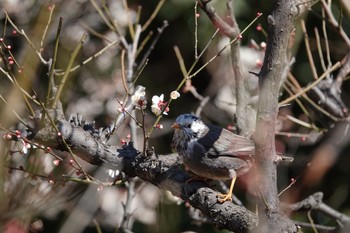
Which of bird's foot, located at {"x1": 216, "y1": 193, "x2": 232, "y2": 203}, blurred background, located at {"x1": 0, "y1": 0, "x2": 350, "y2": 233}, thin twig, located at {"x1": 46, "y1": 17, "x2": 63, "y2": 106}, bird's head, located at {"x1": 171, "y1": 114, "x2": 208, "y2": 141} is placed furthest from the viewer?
blurred background, located at {"x1": 0, "y1": 0, "x2": 350, "y2": 233}

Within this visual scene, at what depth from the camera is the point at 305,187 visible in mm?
4051

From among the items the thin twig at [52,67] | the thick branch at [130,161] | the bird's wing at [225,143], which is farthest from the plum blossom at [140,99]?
the bird's wing at [225,143]

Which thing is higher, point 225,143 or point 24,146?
point 24,146

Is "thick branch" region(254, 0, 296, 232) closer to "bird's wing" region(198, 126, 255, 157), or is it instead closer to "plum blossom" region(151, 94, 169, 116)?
"plum blossom" region(151, 94, 169, 116)

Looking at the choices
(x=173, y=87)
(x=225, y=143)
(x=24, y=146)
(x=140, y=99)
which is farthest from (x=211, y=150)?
(x=173, y=87)

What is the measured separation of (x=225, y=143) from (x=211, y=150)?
0.24ft

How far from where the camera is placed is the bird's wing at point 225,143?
3.00m

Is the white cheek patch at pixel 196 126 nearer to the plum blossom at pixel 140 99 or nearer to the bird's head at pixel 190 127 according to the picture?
the bird's head at pixel 190 127

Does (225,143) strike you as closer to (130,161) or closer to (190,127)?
(190,127)

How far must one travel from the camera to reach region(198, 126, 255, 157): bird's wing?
3000 mm

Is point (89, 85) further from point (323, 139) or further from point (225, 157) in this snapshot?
point (225, 157)

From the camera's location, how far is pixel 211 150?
311cm

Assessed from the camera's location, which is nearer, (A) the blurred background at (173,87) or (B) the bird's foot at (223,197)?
(B) the bird's foot at (223,197)

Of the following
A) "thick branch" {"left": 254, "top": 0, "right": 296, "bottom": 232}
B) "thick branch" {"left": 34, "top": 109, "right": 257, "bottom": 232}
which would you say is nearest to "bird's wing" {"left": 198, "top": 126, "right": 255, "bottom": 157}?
"thick branch" {"left": 34, "top": 109, "right": 257, "bottom": 232}
